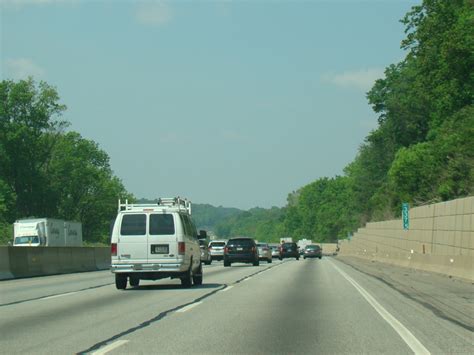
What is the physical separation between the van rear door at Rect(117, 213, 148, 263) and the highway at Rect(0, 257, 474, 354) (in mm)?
1187

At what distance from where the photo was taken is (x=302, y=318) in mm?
15016

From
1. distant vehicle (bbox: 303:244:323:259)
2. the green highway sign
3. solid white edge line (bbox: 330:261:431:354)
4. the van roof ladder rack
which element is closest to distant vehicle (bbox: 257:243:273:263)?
the green highway sign

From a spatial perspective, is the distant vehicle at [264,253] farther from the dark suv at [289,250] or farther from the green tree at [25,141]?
the green tree at [25,141]

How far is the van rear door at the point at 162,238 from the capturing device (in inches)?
915

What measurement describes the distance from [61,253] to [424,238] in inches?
776

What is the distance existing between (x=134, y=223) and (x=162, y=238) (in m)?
0.89

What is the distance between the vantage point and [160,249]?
23297mm

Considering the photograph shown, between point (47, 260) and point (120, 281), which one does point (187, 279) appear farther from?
point (47, 260)

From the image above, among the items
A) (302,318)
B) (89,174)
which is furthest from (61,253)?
(89,174)

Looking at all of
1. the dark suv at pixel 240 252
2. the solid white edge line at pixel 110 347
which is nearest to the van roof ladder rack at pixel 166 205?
the solid white edge line at pixel 110 347

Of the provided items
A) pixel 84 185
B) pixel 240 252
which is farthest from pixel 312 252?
pixel 84 185

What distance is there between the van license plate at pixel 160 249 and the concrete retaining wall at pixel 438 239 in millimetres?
9614

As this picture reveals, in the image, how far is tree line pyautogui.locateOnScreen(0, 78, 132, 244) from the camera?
327ft

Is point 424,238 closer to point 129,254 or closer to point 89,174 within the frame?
point 129,254
